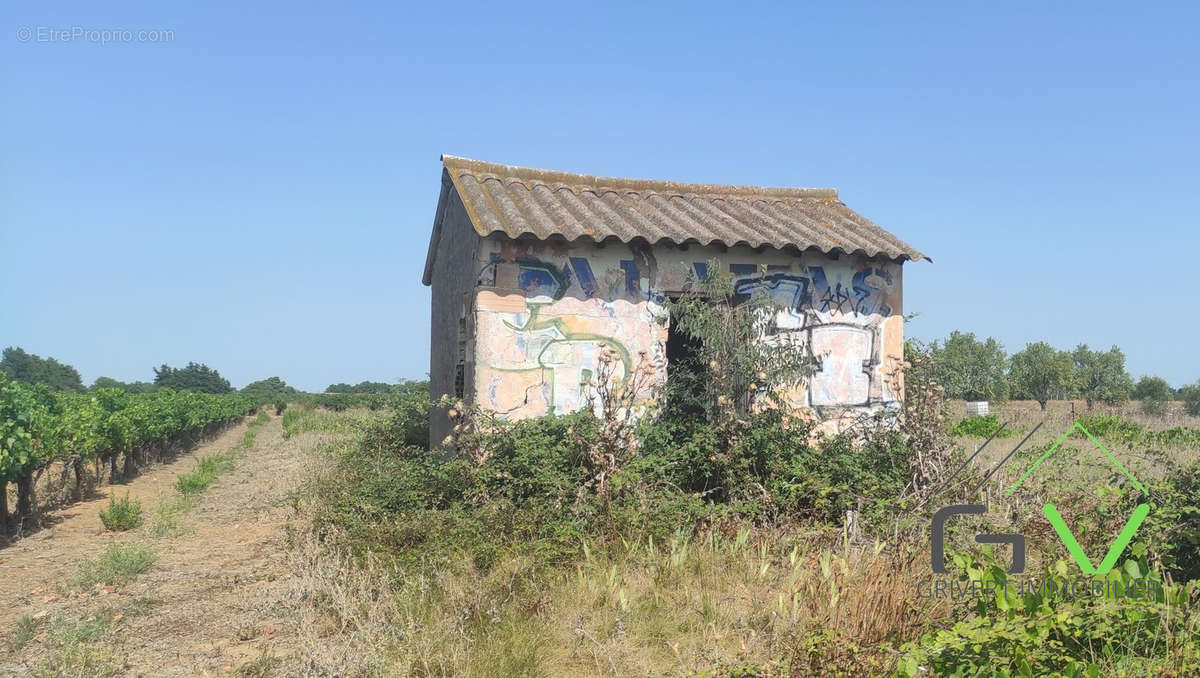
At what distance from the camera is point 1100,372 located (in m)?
56.2

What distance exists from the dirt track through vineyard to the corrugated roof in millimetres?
3970

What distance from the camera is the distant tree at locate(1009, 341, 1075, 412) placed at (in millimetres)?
52994

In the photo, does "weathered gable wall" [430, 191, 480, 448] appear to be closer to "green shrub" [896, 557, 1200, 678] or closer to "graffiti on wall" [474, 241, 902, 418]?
"graffiti on wall" [474, 241, 902, 418]

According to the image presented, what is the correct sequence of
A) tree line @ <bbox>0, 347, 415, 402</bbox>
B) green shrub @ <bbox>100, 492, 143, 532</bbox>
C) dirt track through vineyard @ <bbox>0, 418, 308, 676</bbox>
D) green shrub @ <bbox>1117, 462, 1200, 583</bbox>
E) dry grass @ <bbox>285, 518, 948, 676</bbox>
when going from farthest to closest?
tree line @ <bbox>0, 347, 415, 402</bbox>
green shrub @ <bbox>100, 492, 143, 532</bbox>
dirt track through vineyard @ <bbox>0, 418, 308, 676</bbox>
green shrub @ <bbox>1117, 462, 1200, 583</bbox>
dry grass @ <bbox>285, 518, 948, 676</bbox>

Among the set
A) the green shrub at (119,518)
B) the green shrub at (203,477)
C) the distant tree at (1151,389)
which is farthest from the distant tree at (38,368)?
the distant tree at (1151,389)

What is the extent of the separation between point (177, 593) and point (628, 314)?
4.89 m

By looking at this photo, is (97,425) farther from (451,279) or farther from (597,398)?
(597,398)

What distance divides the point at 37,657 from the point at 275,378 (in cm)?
9700

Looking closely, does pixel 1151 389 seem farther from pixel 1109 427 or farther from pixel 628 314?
pixel 628 314

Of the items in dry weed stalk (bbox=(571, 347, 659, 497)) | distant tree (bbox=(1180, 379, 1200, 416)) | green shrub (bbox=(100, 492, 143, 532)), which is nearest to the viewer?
dry weed stalk (bbox=(571, 347, 659, 497))

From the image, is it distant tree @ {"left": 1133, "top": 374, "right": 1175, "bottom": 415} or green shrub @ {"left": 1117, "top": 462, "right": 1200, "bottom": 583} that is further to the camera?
distant tree @ {"left": 1133, "top": 374, "right": 1175, "bottom": 415}

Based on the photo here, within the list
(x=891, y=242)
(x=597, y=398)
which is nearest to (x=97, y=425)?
(x=597, y=398)

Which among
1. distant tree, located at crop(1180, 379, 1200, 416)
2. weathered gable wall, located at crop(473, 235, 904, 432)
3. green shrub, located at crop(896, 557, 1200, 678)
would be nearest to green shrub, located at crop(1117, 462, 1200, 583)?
green shrub, located at crop(896, 557, 1200, 678)

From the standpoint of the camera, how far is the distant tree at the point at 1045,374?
53.0 metres
